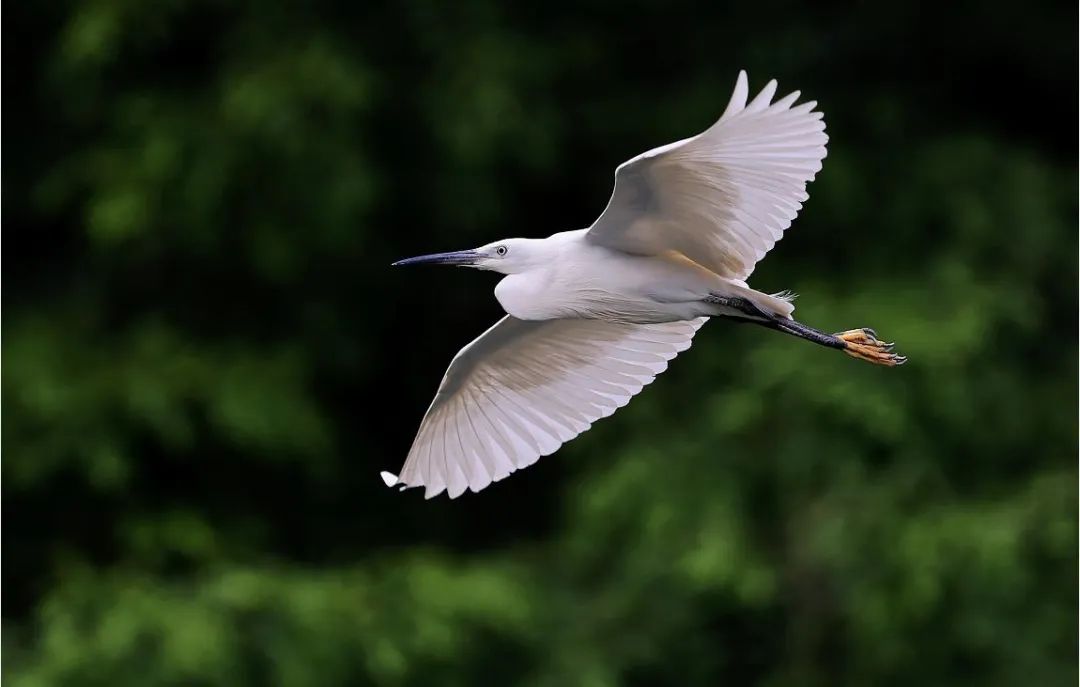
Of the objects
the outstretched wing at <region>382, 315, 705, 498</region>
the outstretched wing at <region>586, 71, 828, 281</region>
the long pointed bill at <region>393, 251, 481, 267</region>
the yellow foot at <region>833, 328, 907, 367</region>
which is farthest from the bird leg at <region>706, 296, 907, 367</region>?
the long pointed bill at <region>393, 251, 481, 267</region>

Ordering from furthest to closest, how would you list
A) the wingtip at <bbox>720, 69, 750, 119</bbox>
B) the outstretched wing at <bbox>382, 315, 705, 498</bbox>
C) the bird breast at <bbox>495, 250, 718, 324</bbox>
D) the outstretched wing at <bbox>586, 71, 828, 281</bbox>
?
the outstretched wing at <bbox>382, 315, 705, 498</bbox> < the bird breast at <bbox>495, 250, 718, 324</bbox> < the outstretched wing at <bbox>586, 71, 828, 281</bbox> < the wingtip at <bbox>720, 69, 750, 119</bbox>

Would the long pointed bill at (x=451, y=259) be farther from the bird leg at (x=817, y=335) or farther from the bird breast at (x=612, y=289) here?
the bird leg at (x=817, y=335)

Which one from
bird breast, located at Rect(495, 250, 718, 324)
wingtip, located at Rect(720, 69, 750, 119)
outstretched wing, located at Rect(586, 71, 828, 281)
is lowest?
bird breast, located at Rect(495, 250, 718, 324)

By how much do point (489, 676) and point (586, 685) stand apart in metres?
0.52

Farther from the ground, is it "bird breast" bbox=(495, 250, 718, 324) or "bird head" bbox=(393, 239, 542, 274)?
"bird head" bbox=(393, 239, 542, 274)

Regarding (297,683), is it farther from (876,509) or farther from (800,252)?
(800,252)

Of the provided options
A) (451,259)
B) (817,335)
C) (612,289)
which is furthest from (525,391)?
(817,335)

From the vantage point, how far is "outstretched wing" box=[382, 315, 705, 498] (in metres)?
4.10

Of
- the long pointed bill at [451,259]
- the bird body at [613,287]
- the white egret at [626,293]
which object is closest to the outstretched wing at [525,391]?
the white egret at [626,293]

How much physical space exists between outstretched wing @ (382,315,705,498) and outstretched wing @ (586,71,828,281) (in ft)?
1.30

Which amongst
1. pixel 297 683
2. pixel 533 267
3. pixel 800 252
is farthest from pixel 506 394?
pixel 800 252

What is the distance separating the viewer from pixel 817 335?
375cm

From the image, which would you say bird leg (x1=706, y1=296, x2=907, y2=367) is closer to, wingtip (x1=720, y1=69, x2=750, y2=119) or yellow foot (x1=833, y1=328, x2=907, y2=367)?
yellow foot (x1=833, y1=328, x2=907, y2=367)

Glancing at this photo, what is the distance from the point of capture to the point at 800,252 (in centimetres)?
728
